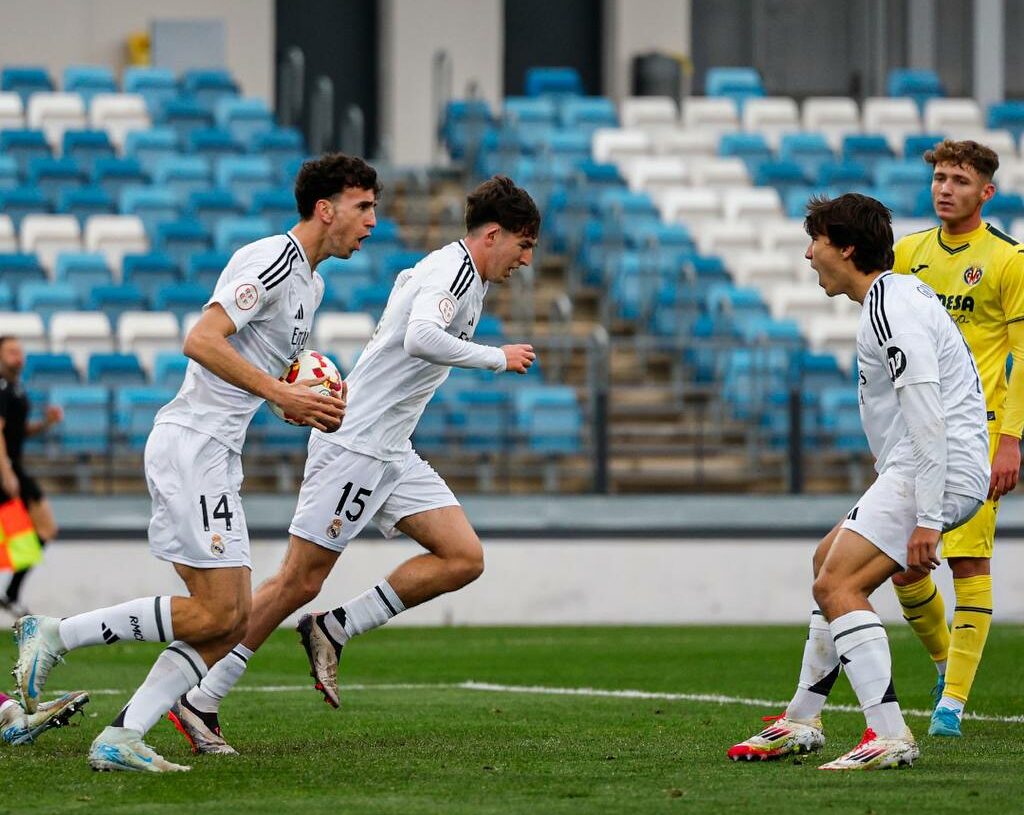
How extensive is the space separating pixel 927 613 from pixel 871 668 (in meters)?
1.70

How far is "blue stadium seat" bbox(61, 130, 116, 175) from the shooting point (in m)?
20.8

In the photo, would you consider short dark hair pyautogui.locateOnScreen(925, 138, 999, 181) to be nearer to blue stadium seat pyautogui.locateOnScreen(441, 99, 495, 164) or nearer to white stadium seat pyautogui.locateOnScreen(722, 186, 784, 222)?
white stadium seat pyautogui.locateOnScreen(722, 186, 784, 222)

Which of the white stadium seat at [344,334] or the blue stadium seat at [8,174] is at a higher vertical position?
the blue stadium seat at [8,174]

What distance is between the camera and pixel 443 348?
22.9 ft

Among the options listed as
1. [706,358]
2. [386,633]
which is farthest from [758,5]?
[386,633]

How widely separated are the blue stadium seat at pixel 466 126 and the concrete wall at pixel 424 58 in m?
2.36

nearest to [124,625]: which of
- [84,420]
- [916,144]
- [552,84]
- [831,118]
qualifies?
[84,420]

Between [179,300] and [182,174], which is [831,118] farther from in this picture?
[179,300]

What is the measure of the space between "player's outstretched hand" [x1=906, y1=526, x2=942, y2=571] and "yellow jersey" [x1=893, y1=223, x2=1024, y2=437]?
1.81m

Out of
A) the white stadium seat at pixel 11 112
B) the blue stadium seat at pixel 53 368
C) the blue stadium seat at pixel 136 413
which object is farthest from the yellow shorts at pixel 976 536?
the white stadium seat at pixel 11 112

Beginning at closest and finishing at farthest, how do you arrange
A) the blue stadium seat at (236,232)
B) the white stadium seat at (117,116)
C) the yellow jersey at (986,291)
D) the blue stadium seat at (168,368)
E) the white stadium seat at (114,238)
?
the yellow jersey at (986,291) → the blue stadium seat at (168,368) → the blue stadium seat at (236,232) → the white stadium seat at (114,238) → the white stadium seat at (117,116)

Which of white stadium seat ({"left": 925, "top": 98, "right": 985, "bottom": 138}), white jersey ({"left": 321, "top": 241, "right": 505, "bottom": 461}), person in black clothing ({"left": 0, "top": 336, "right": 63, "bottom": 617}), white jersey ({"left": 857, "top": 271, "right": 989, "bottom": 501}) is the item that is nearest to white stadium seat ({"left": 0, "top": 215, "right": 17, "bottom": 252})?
person in black clothing ({"left": 0, "top": 336, "right": 63, "bottom": 617})

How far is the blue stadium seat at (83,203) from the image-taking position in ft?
64.5

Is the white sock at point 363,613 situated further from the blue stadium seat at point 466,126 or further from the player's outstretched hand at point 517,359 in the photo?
the blue stadium seat at point 466,126
